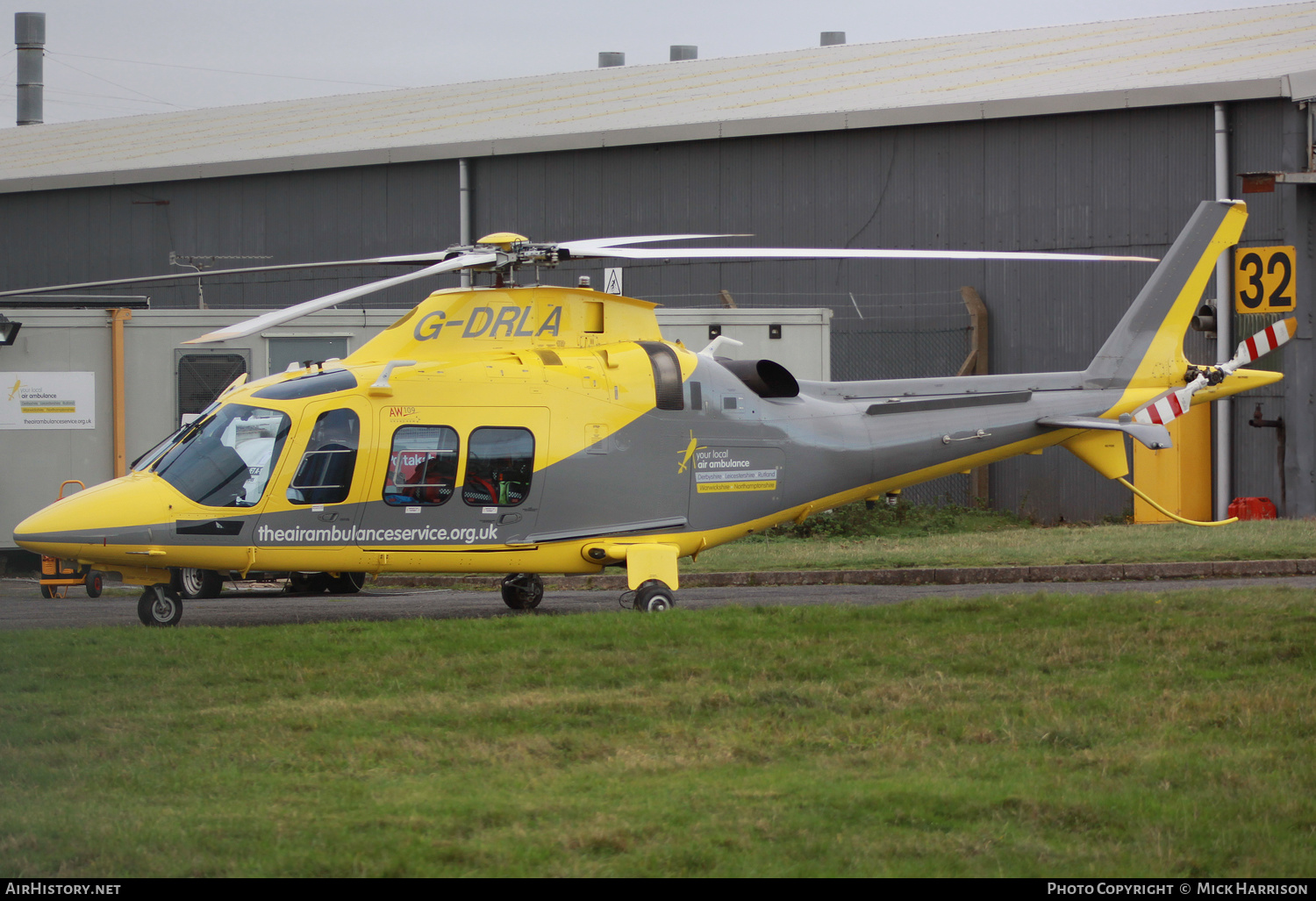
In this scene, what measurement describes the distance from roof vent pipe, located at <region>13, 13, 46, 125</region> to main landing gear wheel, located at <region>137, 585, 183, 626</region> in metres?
51.2

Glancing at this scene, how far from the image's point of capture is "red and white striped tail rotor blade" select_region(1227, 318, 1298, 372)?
49.7 ft

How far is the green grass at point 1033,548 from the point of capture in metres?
16.4

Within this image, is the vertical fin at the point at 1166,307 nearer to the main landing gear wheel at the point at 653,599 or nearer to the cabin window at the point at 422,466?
the main landing gear wheel at the point at 653,599

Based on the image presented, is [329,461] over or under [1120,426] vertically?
under

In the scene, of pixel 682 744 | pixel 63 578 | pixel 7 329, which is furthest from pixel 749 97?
pixel 682 744

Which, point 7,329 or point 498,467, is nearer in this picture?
point 498,467

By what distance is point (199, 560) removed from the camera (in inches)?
466

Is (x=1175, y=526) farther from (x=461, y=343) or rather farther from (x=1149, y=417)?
(x=461, y=343)

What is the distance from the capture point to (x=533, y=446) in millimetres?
12484

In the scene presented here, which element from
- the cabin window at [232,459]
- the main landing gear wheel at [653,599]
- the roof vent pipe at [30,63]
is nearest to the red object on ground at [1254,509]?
the main landing gear wheel at [653,599]

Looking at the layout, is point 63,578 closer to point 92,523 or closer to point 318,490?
point 92,523

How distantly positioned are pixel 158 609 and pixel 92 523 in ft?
3.46

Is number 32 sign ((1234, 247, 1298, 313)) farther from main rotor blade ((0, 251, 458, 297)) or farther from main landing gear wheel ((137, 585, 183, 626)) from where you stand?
main landing gear wheel ((137, 585, 183, 626))

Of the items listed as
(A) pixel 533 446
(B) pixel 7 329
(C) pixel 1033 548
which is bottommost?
(C) pixel 1033 548
